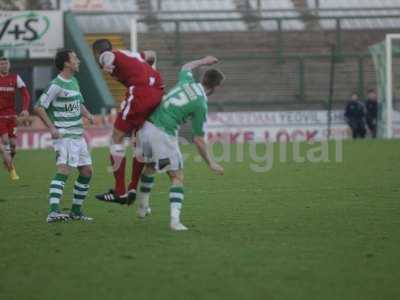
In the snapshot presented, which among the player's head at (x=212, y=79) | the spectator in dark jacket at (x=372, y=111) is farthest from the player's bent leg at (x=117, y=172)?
the spectator in dark jacket at (x=372, y=111)

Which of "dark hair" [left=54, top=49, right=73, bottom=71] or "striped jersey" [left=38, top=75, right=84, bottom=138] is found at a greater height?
"dark hair" [left=54, top=49, right=73, bottom=71]

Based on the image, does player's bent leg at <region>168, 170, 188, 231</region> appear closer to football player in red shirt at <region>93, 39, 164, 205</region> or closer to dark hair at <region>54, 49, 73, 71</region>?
football player in red shirt at <region>93, 39, 164, 205</region>

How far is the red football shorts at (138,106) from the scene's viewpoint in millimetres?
11523

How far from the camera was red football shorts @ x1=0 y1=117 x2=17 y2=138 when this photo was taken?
19922 mm

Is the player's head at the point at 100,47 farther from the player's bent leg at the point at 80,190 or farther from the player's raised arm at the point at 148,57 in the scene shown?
the player's bent leg at the point at 80,190

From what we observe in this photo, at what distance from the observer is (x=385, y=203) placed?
43.9 feet

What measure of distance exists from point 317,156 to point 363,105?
38.7 feet

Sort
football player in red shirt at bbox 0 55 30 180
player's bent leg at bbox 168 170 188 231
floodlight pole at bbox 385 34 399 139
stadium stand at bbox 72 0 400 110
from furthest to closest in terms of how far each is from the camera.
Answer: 1. stadium stand at bbox 72 0 400 110
2. floodlight pole at bbox 385 34 399 139
3. football player in red shirt at bbox 0 55 30 180
4. player's bent leg at bbox 168 170 188 231

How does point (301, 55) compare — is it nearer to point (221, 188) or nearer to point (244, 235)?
point (221, 188)

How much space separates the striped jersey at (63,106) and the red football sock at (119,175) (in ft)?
1.81

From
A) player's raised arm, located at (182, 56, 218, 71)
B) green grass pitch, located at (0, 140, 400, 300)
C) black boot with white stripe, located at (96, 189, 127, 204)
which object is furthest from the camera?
black boot with white stripe, located at (96, 189, 127, 204)

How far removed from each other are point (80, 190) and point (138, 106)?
4.20ft

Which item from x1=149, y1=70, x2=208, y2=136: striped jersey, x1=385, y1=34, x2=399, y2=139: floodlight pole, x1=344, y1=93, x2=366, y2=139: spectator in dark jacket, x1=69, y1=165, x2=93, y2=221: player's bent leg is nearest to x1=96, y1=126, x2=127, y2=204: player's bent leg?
x1=69, y1=165, x2=93, y2=221: player's bent leg

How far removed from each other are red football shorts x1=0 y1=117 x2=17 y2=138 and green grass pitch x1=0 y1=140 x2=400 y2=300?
10.9ft
